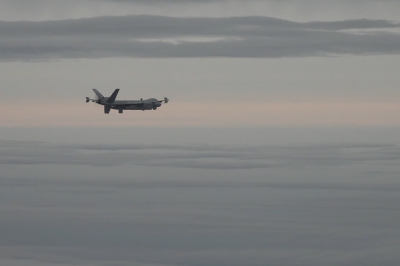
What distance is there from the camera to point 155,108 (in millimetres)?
173250

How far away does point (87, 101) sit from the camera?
170375 millimetres

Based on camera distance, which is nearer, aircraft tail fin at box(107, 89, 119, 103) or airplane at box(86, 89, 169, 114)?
aircraft tail fin at box(107, 89, 119, 103)

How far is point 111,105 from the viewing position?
563 feet

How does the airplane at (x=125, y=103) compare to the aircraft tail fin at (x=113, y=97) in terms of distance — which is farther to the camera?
the airplane at (x=125, y=103)

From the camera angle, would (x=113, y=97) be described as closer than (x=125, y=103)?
Yes

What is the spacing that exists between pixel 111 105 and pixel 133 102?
5.24m

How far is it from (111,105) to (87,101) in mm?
5393

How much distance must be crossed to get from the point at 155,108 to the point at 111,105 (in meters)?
9.89

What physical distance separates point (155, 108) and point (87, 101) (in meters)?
15.3
